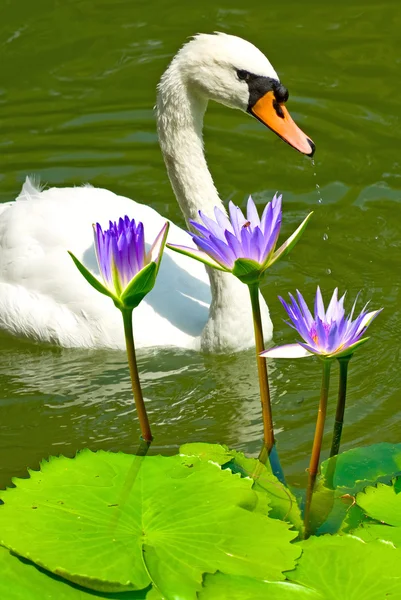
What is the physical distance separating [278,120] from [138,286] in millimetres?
2334

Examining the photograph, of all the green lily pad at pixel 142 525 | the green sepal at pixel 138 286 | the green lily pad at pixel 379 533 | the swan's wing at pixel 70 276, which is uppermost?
the green sepal at pixel 138 286

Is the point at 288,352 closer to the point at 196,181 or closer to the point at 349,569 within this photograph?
the point at 349,569

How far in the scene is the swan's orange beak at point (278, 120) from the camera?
475 centimetres

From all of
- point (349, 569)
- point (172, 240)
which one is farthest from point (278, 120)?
point (349, 569)

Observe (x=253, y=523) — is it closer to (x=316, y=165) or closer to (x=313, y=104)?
(x=316, y=165)

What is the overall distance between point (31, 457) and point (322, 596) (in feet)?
7.04

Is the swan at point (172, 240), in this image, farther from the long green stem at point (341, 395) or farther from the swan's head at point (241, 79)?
the long green stem at point (341, 395)

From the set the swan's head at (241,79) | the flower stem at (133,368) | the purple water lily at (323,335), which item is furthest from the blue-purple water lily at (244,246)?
the swan's head at (241,79)

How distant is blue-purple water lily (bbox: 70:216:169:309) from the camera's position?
2635 mm

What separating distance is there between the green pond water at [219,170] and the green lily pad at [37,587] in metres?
1.58

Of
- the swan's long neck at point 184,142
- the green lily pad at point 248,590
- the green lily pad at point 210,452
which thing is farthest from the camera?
the swan's long neck at point 184,142

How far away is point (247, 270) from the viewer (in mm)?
2691

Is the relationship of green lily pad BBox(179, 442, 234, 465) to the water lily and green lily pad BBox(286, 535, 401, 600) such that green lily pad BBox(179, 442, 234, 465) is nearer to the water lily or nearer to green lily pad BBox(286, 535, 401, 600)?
green lily pad BBox(286, 535, 401, 600)

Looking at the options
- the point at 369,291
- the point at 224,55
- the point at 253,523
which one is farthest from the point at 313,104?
the point at 253,523
